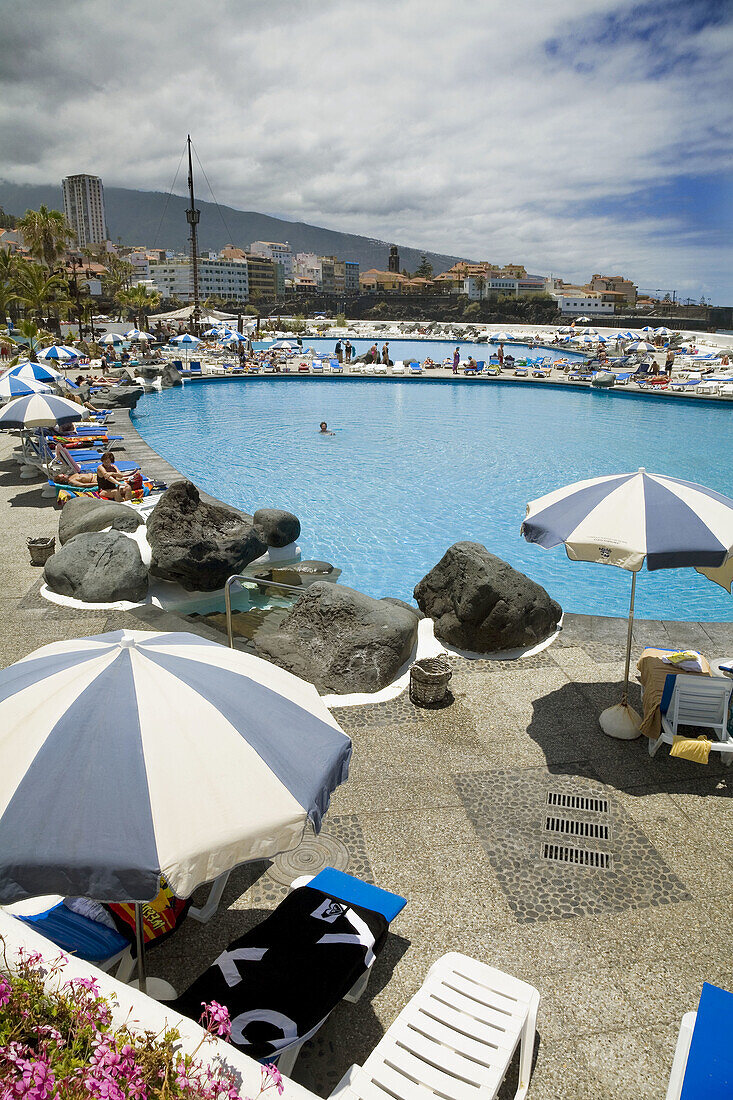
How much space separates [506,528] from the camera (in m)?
14.3

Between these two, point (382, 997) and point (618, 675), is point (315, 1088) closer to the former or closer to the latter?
point (382, 997)

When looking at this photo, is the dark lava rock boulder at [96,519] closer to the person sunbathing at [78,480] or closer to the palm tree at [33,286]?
the person sunbathing at [78,480]

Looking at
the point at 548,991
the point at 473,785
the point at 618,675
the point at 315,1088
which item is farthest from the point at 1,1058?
the point at 618,675

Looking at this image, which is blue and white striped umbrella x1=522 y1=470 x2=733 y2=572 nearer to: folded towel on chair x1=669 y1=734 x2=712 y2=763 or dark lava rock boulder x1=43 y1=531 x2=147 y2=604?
folded towel on chair x1=669 y1=734 x2=712 y2=763

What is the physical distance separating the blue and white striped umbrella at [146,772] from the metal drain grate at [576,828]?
231cm

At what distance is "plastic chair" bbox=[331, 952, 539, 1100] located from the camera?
8.41 feet

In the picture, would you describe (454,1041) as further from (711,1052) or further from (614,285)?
(614,285)

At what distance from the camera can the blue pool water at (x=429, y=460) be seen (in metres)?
12.0

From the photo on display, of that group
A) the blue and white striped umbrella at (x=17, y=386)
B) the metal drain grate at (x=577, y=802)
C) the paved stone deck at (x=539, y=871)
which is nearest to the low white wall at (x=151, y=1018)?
the paved stone deck at (x=539, y=871)

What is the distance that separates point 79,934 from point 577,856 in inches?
114

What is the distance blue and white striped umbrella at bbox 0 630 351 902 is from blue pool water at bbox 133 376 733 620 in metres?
8.59

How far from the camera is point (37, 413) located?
1230cm

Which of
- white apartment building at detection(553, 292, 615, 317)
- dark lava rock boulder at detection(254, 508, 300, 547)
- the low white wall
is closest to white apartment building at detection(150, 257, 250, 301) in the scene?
white apartment building at detection(553, 292, 615, 317)

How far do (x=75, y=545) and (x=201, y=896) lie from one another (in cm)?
580
